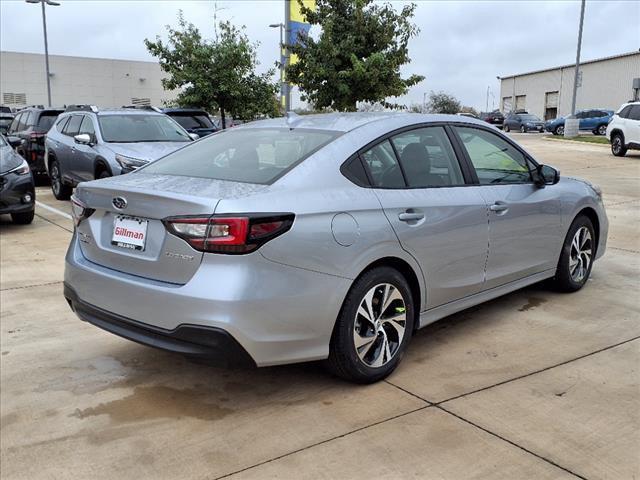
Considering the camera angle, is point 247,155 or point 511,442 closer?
point 511,442

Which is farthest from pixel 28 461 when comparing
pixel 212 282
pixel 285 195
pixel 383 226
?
pixel 383 226

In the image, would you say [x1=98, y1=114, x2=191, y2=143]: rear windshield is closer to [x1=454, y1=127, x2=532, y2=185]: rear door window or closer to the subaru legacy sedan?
the subaru legacy sedan

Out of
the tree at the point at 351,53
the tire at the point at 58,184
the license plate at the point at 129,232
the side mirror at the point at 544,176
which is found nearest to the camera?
the license plate at the point at 129,232

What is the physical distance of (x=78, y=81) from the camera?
172ft

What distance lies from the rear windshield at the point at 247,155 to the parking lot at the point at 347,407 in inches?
48.8

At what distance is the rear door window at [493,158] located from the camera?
4426 millimetres

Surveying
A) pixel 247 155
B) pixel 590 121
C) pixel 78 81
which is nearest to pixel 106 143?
pixel 247 155

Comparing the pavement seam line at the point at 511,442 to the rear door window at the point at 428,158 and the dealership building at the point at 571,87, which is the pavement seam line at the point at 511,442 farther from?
the dealership building at the point at 571,87

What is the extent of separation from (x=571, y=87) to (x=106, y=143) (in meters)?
59.1

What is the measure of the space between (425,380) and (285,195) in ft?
4.71

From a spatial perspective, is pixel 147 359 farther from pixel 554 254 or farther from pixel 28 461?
pixel 554 254

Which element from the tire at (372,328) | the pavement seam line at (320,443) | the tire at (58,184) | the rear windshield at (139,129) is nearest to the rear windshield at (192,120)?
the tire at (58,184)

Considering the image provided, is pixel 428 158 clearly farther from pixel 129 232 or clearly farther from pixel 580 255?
pixel 580 255

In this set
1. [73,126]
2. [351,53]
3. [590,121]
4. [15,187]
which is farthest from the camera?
[590,121]
